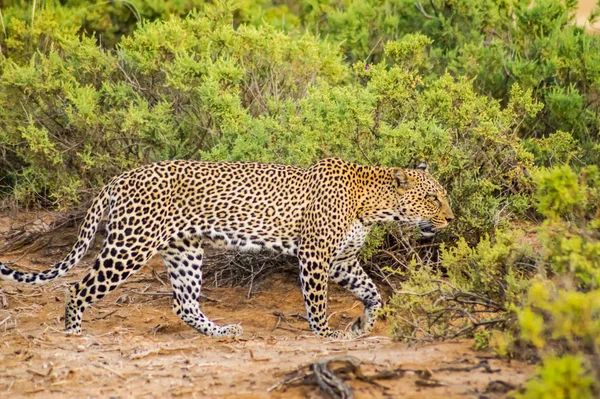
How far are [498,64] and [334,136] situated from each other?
4074 mm

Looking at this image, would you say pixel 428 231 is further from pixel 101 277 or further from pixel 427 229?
pixel 101 277

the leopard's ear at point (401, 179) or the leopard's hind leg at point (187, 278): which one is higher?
the leopard's ear at point (401, 179)

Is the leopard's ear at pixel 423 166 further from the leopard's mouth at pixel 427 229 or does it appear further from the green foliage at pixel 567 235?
the green foliage at pixel 567 235

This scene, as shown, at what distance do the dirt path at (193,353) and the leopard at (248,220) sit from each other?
0.35 m

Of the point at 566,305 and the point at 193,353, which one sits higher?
the point at 566,305

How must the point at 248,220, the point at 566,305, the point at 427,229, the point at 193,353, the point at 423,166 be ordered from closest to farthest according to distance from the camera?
the point at 566,305
the point at 193,353
the point at 248,220
the point at 427,229
the point at 423,166

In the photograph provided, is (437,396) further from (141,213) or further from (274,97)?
(274,97)

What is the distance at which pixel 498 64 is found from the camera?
12984mm

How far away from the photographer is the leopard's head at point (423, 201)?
8.99m

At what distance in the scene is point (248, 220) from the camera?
8867mm

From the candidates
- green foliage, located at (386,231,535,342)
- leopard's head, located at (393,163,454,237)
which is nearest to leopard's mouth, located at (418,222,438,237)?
leopard's head, located at (393,163,454,237)

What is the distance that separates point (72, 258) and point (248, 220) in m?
1.44

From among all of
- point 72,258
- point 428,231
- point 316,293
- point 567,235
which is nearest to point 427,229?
point 428,231

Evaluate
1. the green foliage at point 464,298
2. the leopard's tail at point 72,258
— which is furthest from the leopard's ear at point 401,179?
the leopard's tail at point 72,258
